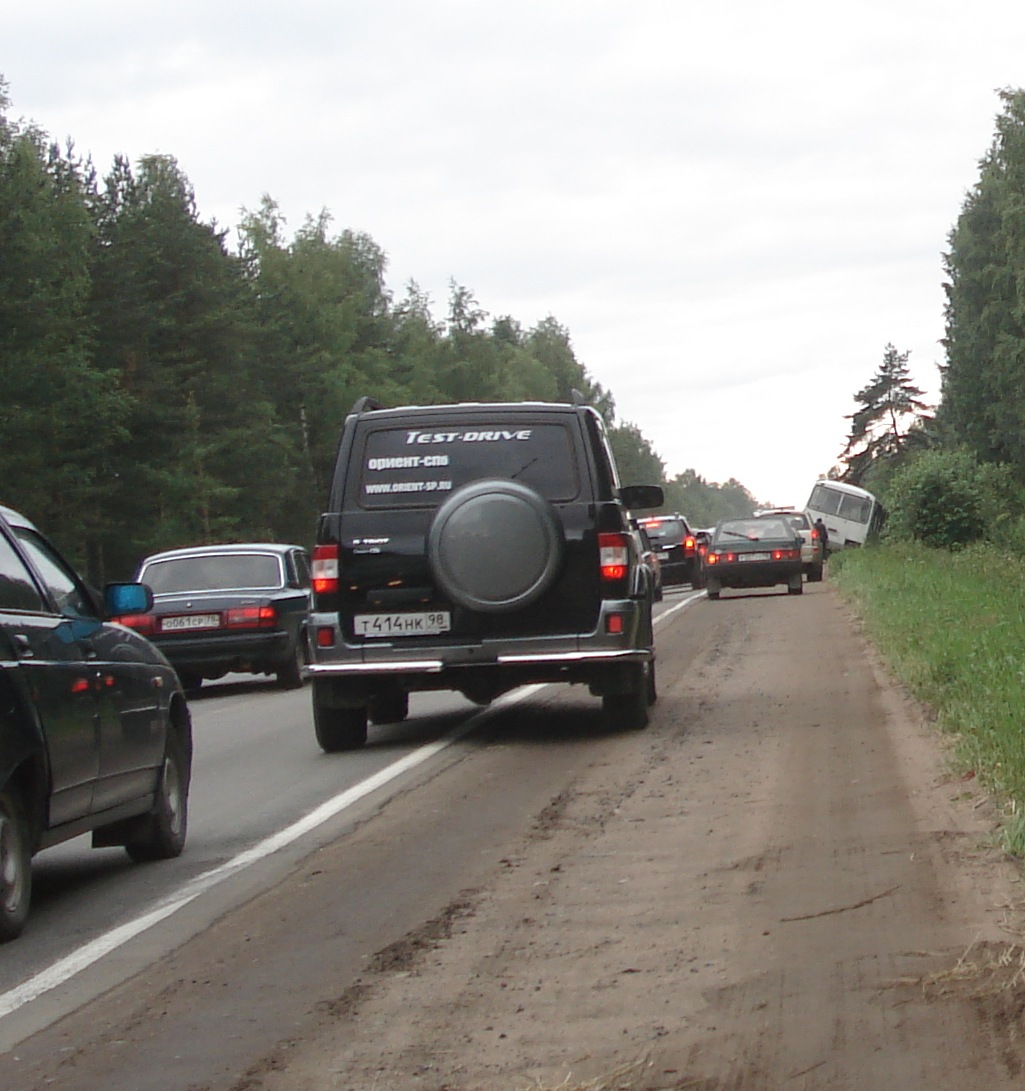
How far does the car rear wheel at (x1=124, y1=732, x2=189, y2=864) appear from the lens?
8.55 m

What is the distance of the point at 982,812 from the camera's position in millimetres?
8586

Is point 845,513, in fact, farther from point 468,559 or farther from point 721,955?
point 721,955

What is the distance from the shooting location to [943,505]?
1837 inches

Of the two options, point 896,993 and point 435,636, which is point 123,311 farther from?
point 896,993

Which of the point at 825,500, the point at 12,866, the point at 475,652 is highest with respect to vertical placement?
the point at 825,500

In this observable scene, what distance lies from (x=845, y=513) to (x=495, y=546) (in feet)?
175

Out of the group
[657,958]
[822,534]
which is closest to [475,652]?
[657,958]

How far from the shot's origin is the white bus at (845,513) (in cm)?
6344

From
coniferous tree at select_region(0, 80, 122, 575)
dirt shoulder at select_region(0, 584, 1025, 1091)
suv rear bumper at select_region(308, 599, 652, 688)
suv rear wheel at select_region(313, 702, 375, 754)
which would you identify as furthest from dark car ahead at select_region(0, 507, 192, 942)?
coniferous tree at select_region(0, 80, 122, 575)

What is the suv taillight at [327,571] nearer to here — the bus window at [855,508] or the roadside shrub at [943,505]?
the roadside shrub at [943,505]

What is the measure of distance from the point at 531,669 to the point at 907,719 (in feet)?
8.39

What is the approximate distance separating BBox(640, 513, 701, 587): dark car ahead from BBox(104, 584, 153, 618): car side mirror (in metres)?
38.6

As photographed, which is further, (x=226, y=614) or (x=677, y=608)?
(x=677, y=608)

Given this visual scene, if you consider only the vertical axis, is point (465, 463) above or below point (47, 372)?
below
